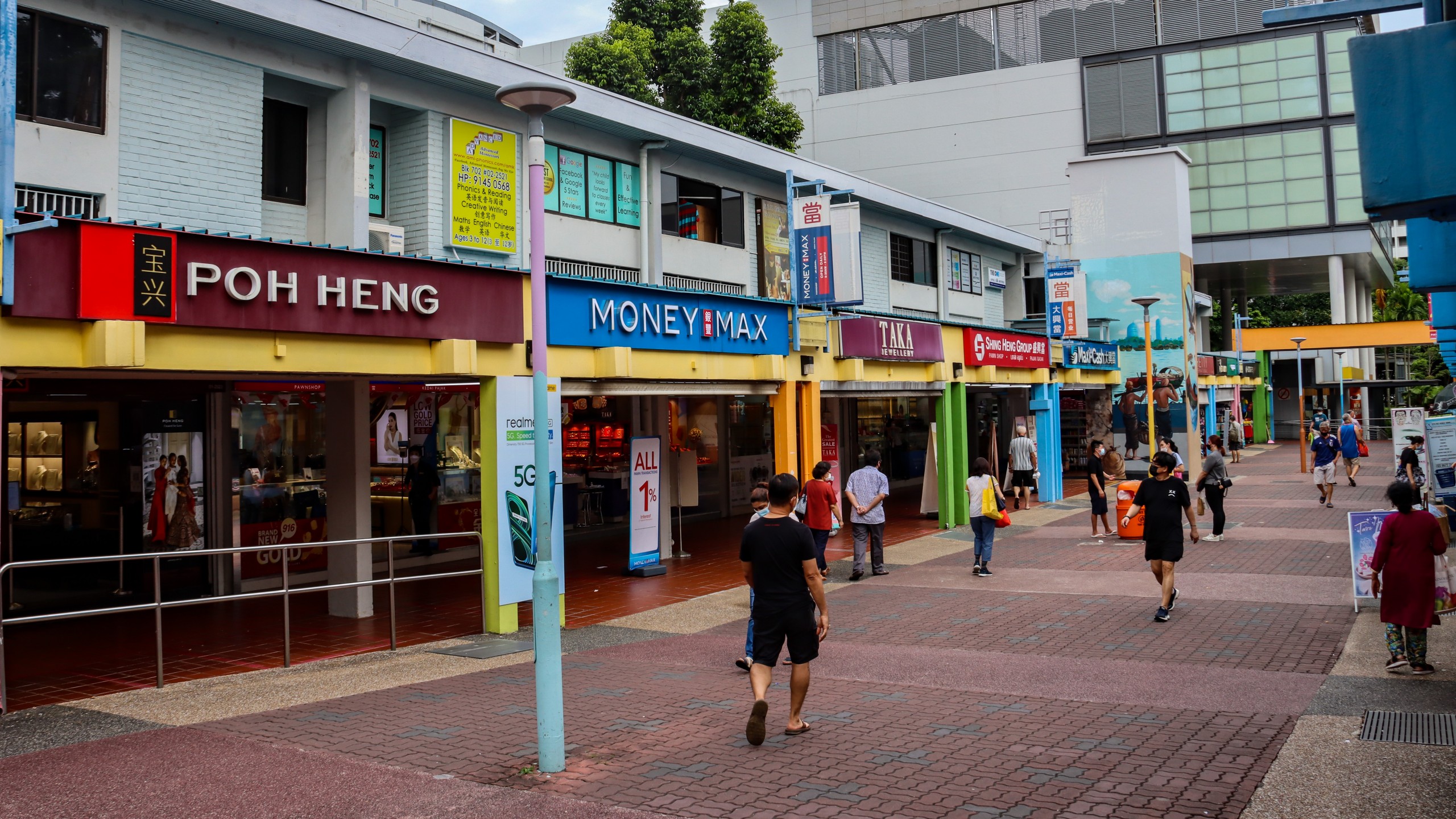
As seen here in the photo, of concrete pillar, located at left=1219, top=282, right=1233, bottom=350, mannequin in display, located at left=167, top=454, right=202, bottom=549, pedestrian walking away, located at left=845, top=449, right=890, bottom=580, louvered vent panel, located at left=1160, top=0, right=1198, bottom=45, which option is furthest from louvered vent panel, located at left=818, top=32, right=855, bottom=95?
mannequin in display, located at left=167, top=454, right=202, bottom=549

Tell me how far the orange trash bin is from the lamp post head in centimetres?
1422

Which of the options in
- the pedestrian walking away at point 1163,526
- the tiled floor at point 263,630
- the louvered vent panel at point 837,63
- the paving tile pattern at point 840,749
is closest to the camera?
the paving tile pattern at point 840,749

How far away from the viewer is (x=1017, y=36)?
51000 mm

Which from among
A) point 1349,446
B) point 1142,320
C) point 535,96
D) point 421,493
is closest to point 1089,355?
point 1349,446

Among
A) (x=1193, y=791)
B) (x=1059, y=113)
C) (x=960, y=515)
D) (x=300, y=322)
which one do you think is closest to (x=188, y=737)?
(x=300, y=322)

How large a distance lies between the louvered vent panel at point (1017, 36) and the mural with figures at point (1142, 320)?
16.9 m

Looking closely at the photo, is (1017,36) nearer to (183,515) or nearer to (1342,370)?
(1342,370)

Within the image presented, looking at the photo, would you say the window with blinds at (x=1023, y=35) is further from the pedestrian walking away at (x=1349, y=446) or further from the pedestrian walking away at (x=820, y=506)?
the pedestrian walking away at (x=820, y=506)

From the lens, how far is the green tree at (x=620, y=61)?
1316 inches

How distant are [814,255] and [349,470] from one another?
7.56 meters

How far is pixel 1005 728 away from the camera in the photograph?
23.7 ft

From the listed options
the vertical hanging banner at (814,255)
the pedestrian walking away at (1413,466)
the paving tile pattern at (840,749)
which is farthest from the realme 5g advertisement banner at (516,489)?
the pedestrian walking away at (1413,466)

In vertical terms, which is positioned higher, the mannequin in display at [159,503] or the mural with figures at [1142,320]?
the mural with figures at [1142,320]

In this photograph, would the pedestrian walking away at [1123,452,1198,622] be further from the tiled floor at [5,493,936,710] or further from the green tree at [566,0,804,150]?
the green tree at [566,0,804,150]
